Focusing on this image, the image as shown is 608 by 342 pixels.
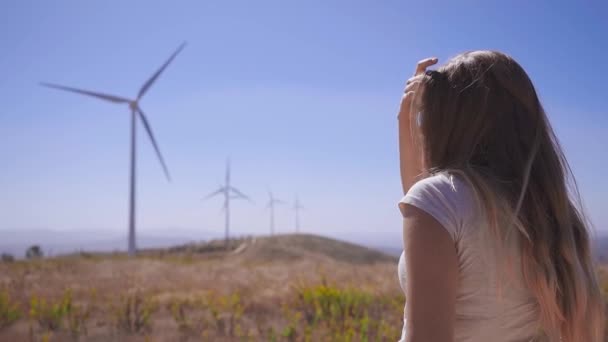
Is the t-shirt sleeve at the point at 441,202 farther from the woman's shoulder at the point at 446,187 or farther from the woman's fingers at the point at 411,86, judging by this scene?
the woman's fingers at the point at 411,86

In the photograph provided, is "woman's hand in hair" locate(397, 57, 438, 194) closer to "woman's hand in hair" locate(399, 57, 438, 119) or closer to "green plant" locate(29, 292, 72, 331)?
"woman's hand in hair" locate(399, 57, 438, 119)

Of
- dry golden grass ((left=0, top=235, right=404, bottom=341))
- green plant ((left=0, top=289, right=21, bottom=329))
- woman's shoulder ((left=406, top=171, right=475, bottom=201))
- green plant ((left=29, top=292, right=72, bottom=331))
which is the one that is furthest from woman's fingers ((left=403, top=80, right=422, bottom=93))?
green plant ((left=0, top=289, right=21, bottom=329))

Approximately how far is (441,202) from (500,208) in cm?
19

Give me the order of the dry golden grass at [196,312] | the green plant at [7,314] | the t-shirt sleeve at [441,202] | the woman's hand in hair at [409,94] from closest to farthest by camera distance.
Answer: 1. the t-shirt sleeve at [441,202]
2. the woman's hand in hair at [409,94]
3. the dry golden grass at [196,312]
4. the green plant at [7,314]

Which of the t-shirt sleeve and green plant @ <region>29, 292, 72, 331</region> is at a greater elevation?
the t-shirt sleeve

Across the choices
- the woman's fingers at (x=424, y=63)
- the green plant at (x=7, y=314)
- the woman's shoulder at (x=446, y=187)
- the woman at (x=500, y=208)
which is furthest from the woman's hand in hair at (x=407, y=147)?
the green plant at (x=7, y=314)

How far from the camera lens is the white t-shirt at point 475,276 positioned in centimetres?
138

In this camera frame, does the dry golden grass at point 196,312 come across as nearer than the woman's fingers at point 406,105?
No

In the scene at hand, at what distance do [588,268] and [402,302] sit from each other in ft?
25.4

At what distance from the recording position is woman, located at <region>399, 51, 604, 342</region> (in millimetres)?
1431

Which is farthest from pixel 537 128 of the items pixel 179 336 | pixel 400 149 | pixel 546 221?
pixel 179 336

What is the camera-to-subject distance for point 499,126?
1.55 metres

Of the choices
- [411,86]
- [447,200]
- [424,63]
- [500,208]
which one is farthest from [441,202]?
[424,63]

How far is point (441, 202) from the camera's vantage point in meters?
1.37
